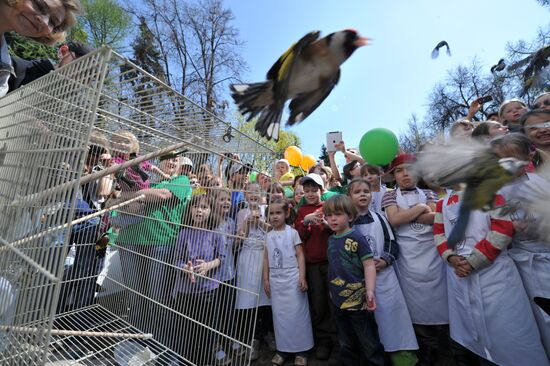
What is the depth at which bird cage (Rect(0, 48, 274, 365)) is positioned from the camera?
969 millimetres

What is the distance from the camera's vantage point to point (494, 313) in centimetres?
151

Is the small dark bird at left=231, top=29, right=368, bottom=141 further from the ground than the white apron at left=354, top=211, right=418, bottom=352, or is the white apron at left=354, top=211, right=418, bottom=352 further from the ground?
the small dark bird at left=231, top=29, right=368, bottom=141

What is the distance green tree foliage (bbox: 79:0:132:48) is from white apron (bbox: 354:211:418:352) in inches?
581

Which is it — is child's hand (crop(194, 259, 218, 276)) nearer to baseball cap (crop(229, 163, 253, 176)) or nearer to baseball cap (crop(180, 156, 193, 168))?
baseball cap (crop(229, 163, 253, 176))

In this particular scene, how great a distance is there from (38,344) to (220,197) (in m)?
1.17

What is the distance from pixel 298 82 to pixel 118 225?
2008 mm

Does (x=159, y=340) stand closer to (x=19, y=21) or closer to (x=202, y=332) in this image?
(x=202, y=332)

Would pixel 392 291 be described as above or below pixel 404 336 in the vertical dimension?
above

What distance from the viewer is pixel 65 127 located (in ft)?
3.26

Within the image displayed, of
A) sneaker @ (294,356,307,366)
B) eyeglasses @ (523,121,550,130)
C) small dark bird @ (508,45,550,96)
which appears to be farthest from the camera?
sneaker @ (294,356,307,366)

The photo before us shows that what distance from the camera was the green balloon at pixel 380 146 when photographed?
183 centimetres

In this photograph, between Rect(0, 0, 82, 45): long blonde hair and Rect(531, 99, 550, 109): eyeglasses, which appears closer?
Rect(0, 0, 82, 45): long blonde hair

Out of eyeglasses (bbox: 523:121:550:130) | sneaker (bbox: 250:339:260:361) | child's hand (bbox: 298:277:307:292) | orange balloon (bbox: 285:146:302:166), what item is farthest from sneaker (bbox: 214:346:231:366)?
orange balloon (bbox: 285:146:302:166)

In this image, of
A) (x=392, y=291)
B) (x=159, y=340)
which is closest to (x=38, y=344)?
(x=159, y=340)
